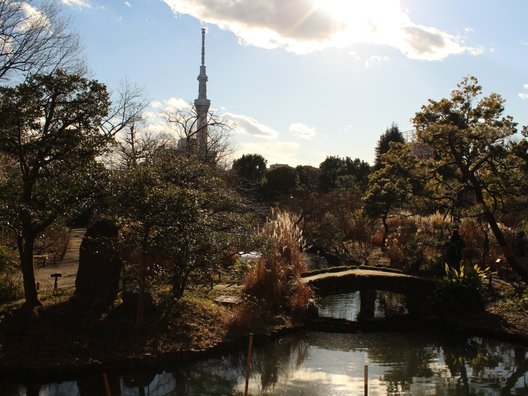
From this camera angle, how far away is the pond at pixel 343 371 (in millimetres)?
7078

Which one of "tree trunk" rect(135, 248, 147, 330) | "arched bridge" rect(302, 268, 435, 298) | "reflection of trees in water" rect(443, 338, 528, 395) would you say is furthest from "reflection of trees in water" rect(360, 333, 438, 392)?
"tree trunk" rect(135, 248, 147, 330)

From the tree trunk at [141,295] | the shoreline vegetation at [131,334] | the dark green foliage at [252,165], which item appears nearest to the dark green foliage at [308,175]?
the dark green foliage at [252,165]

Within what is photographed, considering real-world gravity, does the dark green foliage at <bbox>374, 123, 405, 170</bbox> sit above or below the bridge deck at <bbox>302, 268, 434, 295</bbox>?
above

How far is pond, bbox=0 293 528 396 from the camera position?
708cm

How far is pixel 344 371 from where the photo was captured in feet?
25.8

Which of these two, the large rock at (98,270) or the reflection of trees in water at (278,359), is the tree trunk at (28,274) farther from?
the reflection of trees in water at (278,359)

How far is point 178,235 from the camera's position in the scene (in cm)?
779

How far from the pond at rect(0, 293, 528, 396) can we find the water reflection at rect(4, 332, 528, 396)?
0.01 meters

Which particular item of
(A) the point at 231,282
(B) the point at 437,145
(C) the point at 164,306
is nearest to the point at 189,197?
(C) the point at 164,306

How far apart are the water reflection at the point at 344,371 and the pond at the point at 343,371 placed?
13mm

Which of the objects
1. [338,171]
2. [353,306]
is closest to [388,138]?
[338,171]

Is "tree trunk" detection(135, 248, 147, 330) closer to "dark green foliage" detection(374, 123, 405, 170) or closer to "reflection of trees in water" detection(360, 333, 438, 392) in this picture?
"reflection of trees in water" detection(360, 333, 438, 392)

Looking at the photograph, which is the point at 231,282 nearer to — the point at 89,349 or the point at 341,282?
the point at 341,282

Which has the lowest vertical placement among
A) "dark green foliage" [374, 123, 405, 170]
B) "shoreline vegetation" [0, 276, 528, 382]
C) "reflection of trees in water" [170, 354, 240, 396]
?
"reflection of trees in water" [170, 354, 240, 396]
